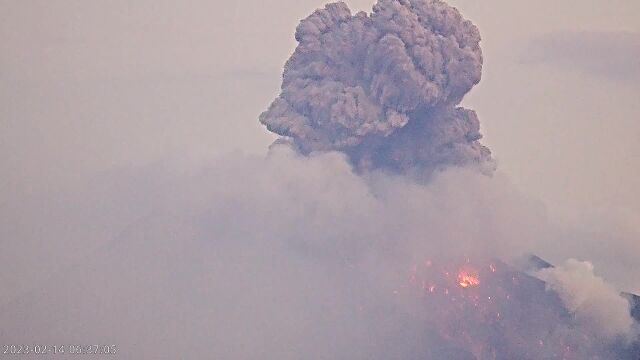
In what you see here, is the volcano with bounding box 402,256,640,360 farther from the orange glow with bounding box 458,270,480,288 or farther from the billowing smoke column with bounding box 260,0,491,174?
the billowing smoke column with bounding box 260,0,491,174

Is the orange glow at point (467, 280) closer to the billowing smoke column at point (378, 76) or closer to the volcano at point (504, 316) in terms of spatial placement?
the volcano at point (504, 316)

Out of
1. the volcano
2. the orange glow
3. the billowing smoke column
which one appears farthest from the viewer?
the orange glow

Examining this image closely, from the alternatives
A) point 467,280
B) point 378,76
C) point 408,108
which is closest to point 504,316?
point 467,280

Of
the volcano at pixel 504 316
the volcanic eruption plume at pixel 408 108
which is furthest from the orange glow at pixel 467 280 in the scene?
the volcanic eruption plume at pixel 408 108

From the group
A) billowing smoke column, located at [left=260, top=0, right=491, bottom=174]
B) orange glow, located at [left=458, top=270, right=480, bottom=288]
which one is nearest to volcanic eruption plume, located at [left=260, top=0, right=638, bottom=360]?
billowing smoke column, located at [left=260, top=0, right=491, bottom=174]

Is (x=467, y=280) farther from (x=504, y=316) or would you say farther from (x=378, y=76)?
(x=378, y=76)

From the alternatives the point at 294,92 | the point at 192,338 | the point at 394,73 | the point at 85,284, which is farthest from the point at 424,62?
the point at 85,284
